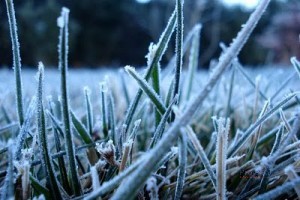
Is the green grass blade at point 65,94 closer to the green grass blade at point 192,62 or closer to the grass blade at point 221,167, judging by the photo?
the grass blade at point 221,167

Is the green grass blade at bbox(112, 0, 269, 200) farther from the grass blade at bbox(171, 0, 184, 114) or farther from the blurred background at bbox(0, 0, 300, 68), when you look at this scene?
the blurred background at bbox(0, 0, 300, 68)

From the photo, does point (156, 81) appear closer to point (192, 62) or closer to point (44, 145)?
point (44, 145)

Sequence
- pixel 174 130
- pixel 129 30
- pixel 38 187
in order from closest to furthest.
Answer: pixel 174 130, pixel 38 187, pixel 129 30

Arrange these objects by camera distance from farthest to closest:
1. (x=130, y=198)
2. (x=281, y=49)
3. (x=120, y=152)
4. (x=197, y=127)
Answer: (x=281, y=49) → (x=197, y=127) → (x=120, y=152) → (x=130, y=198)

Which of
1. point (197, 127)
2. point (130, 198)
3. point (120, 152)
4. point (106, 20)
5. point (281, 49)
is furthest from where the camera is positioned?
point (106, 20)

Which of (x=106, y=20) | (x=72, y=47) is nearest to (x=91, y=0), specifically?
(x=106, y=20)

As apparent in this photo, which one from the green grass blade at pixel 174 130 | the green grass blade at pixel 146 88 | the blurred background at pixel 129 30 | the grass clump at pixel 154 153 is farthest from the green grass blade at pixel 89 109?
the blurred background at pixel 129 30

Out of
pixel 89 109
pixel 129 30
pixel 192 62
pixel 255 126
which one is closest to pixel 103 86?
pixel 89 109

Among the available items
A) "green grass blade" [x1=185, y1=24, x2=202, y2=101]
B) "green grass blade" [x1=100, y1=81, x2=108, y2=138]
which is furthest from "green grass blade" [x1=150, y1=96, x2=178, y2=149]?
"green grass blade" [x1=185, y1=24, x2=202, y2=101]

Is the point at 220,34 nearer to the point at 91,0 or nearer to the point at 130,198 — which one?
the point at 91,0
